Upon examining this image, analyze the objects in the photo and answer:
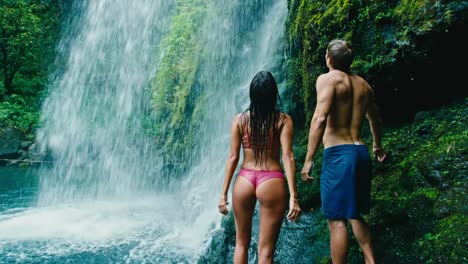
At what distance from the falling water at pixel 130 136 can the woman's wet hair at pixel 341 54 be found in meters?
4.79

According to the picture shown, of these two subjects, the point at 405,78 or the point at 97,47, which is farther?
the point at 97,47

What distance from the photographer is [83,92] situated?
65.4 feet

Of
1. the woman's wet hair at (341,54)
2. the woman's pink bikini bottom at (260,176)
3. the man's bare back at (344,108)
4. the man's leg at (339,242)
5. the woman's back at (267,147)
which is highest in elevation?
A: the woman's wet hair at (341,54)

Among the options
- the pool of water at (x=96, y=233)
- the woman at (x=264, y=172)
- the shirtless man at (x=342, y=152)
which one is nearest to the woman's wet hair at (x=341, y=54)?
the shirtless man at (x=342, y=152)

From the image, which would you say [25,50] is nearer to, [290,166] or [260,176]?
[260,176]

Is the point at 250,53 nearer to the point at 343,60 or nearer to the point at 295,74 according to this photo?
the point at 295,74

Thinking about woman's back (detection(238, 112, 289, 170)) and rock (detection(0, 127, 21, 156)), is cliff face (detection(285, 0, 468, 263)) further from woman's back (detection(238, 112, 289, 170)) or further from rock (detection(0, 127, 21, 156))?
rock (detection(0, 127, 21, 156))

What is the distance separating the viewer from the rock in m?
17.9

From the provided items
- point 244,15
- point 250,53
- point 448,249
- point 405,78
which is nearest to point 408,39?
point 405,78

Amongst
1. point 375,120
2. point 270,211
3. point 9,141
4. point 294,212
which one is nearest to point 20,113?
point 9,141

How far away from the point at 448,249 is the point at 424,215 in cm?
47

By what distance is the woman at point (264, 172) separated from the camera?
10.5ft

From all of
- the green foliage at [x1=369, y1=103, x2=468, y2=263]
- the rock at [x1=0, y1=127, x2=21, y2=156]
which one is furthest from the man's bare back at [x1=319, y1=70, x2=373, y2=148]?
the rock at [x1=0, y1=127, x2=21, y2=156]

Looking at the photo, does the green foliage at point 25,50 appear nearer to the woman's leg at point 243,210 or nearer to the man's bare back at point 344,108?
the woman's leg at point 243,210
